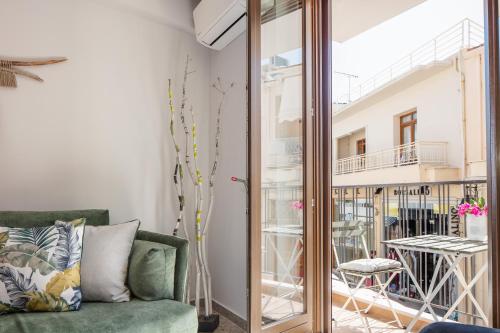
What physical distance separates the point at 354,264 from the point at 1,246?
2.42m

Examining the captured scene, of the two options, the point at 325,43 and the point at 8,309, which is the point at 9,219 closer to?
the point at 8,309

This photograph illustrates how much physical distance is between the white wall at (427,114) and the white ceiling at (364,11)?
2.23 feet

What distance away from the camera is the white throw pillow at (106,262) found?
1.81 m

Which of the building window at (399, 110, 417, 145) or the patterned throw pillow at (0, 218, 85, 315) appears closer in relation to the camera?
the patterned throw pillow at (0, 218, 85, 315)

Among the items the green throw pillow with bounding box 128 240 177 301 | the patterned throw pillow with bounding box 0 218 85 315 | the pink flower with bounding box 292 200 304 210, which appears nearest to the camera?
the patterned throw pillow with bounding box 0 218 85 315

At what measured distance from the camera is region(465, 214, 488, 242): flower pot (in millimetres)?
2314

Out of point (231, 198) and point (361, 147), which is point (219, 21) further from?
point (361, 147)

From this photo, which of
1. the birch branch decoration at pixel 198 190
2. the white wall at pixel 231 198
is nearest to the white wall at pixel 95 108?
the birch branch decoration at pixel 198 190

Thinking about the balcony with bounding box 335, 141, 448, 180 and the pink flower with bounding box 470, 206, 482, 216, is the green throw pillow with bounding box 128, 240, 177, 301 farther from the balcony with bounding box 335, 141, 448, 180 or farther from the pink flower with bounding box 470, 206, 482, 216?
the balcony with bounding box 335, 141, 448, 180

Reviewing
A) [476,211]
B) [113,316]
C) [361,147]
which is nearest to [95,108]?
[113,316]

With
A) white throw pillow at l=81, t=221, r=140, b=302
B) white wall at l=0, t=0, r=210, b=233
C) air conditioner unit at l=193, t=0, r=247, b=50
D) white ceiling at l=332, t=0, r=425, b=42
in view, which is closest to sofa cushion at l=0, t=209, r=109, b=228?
white throw pillow at l=81, t=221, r=140, b=302

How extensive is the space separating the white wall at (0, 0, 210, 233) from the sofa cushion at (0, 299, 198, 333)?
1.01 metres

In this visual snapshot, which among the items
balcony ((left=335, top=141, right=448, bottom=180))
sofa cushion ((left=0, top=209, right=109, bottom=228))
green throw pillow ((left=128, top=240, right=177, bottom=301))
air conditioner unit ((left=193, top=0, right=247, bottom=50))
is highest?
air conditioner unit ((left=193, top=0, right=247, bottom=50))

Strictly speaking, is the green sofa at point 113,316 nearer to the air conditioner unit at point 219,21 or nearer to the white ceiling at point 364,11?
the air conditioner unit at point 219,21
